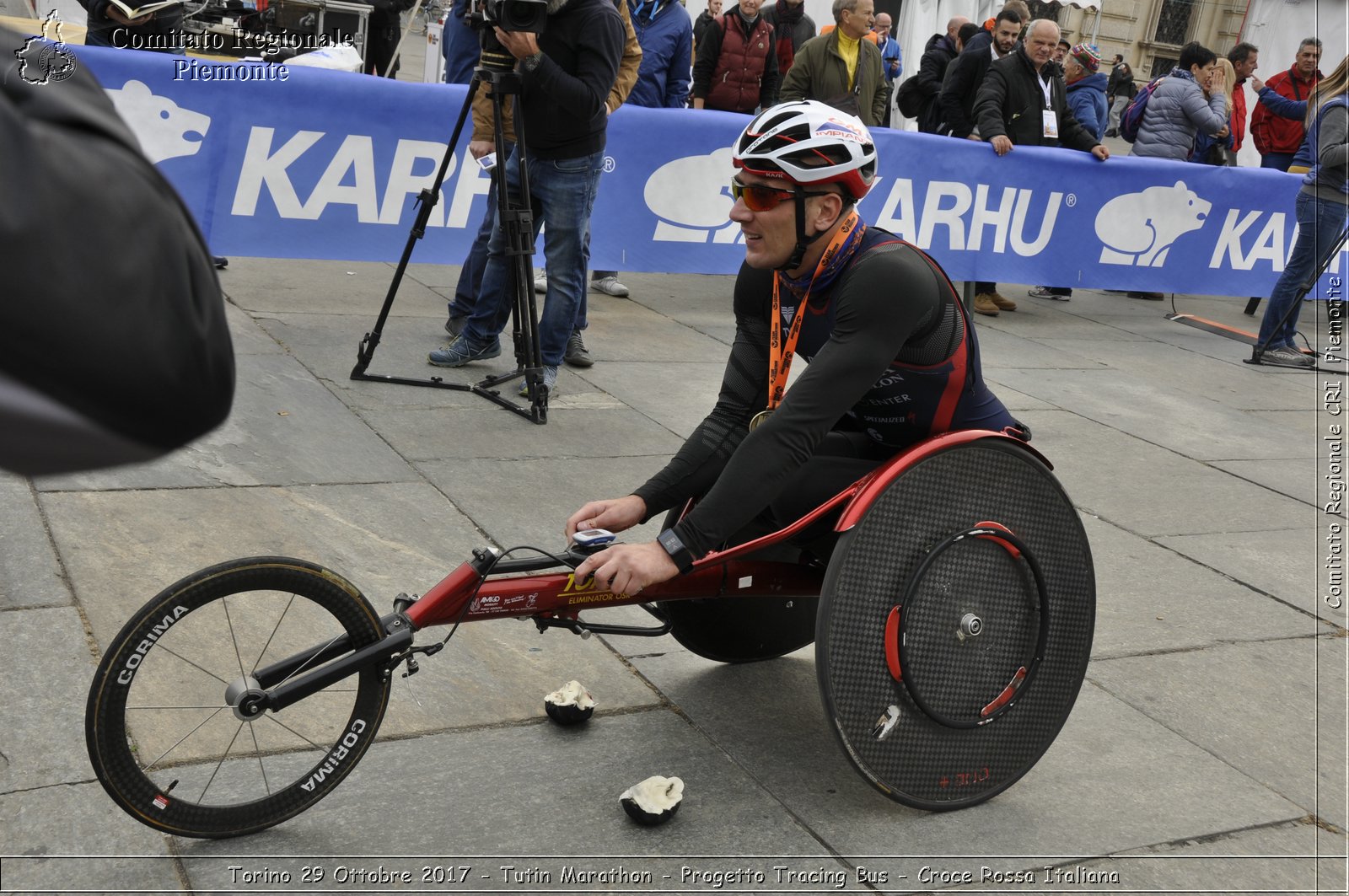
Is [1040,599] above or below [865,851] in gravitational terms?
above

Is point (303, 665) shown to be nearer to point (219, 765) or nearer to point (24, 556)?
point (219, 765)

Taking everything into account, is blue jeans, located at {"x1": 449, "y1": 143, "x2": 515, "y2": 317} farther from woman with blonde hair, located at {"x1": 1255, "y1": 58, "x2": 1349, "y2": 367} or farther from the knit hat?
the knit hat

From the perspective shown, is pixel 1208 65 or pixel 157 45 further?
pixel 1208 65

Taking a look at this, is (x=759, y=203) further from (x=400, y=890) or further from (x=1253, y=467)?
(x=1253, y=467)

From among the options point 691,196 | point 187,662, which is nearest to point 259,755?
point 187,662

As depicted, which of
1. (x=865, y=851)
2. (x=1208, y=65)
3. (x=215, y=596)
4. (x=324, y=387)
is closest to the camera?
(x=215, y=596)

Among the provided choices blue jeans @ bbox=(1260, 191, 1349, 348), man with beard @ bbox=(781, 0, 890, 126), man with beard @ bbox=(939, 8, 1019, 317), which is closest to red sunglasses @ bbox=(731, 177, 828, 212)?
man with beard @ bbox=(781, 0, 890, 126)

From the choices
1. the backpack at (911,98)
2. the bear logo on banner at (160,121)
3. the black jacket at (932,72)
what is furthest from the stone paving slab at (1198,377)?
the bear logo on banner at (160,121)

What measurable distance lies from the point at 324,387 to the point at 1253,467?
5114 mm

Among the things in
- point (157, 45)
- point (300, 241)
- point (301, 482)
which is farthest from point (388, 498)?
point (157, 45)

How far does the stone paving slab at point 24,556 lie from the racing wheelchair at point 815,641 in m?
0.54

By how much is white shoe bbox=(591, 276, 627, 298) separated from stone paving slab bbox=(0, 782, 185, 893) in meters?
6.68

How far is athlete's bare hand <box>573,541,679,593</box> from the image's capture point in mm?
2881

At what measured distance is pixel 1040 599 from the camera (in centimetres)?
325
